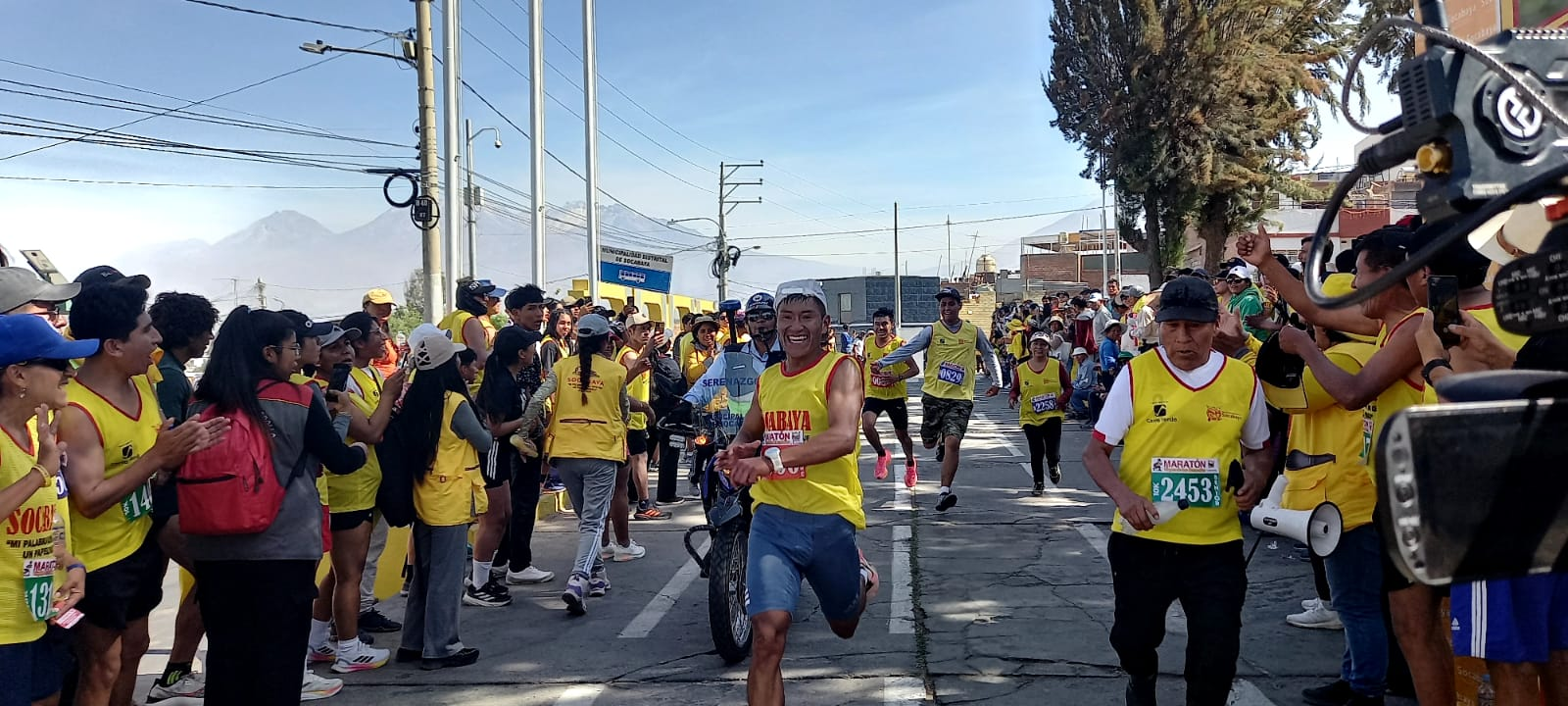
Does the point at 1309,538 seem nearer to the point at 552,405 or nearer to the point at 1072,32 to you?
the point at 552,405

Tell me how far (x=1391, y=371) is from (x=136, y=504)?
4.65 meters

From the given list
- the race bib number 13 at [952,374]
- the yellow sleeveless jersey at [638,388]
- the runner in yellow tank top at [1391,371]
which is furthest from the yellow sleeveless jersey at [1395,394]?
the race bib number 13 at [952,374]

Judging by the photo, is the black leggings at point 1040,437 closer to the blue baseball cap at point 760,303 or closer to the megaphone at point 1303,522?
the blue baseball cap at point 760,303

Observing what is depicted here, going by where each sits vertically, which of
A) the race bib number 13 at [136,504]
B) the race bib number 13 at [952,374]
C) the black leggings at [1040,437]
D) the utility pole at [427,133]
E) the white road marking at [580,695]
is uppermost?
the utility pole at [427,133]

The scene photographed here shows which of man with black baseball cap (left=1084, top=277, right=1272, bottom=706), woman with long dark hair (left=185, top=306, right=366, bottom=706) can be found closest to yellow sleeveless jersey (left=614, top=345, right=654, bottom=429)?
woman with long dark hair (left=185, top=306, right=366, bottom=706)

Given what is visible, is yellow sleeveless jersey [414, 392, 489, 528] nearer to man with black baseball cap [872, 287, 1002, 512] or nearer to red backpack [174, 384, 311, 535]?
red backpack [174, 384, 311, 535]

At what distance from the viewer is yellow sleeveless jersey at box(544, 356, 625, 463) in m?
6.94

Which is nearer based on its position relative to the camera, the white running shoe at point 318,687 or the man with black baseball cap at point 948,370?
the white running shoe at point 318,687

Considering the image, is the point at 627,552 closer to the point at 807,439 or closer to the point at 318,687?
the point at 318,687

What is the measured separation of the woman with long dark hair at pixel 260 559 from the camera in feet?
13.0

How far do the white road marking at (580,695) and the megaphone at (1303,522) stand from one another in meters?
3.04

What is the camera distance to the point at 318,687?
515cm

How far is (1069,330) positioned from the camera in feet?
61.7

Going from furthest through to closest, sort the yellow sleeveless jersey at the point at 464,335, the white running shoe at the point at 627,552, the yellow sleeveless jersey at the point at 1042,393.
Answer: the yellow sleeveless jersey at the point at 1042,393
the white running shoe at the point at 627,552
the yellow sleeveless jersey at the point at 464,335
